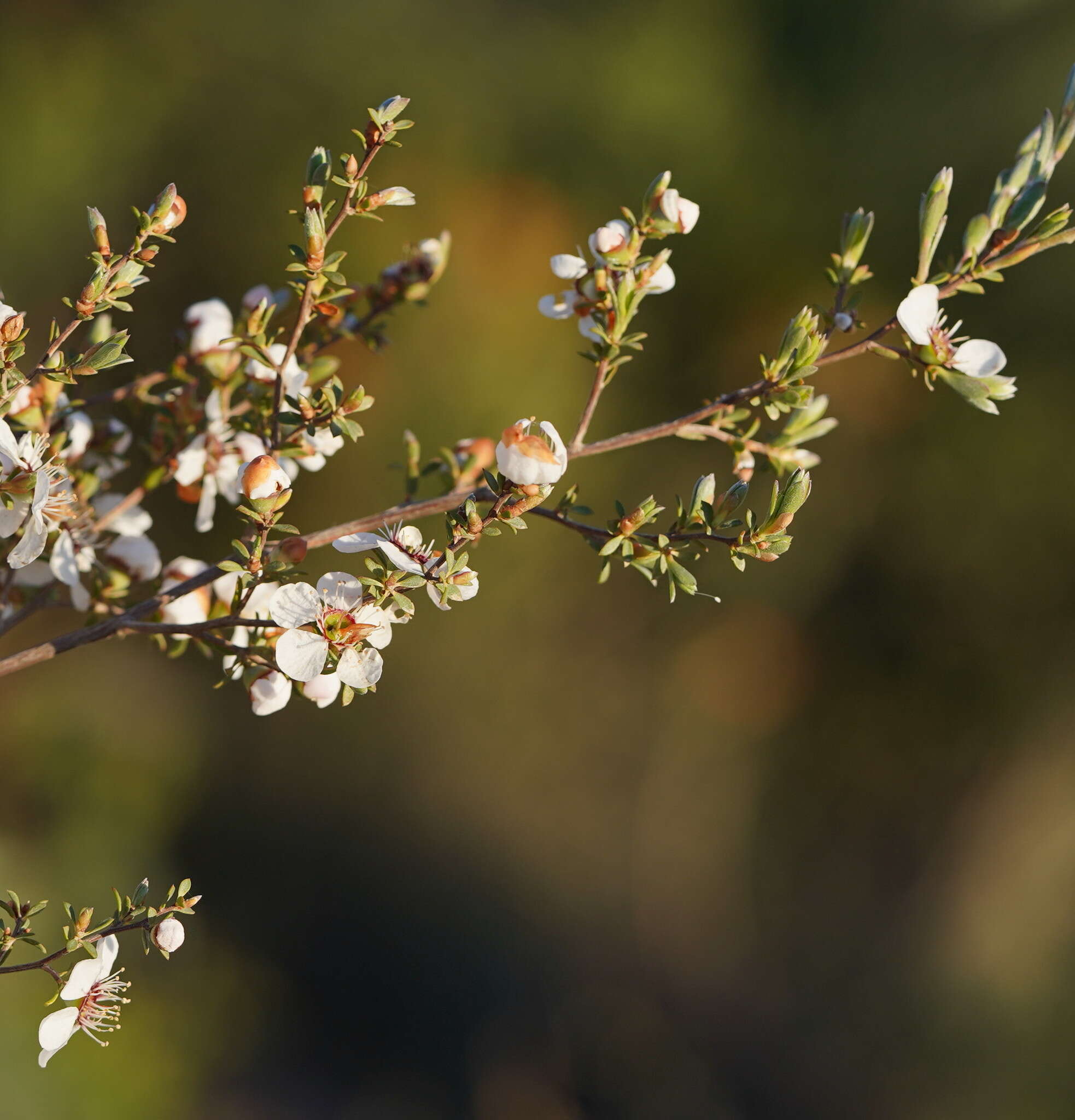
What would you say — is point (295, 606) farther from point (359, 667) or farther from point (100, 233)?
point (100, 233)

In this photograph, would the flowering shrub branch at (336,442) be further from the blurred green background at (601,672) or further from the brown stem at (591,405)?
the blurred green background at (601,672)

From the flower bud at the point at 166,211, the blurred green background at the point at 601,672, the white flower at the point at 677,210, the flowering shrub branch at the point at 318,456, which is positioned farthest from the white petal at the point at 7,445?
the blurred green background at the point at 601,672

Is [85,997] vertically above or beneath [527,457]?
beneath

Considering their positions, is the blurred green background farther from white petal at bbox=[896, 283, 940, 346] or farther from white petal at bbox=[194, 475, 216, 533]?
white petal at bbox=[896, 283, 940, 346]

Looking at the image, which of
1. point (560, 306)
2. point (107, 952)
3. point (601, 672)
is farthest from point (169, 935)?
point (601, 672)

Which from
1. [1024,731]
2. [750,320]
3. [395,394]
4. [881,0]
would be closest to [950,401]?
[750,320]

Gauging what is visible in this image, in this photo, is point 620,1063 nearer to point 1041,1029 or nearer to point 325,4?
point 1041,1029
